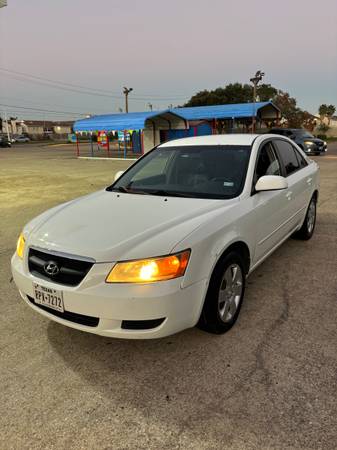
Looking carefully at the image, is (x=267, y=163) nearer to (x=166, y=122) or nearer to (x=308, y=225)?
(x=308, y=225)

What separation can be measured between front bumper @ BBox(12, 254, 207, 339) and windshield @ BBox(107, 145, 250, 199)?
1132mm

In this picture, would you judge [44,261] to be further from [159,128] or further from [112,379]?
[159,128]

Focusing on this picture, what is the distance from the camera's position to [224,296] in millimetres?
2855

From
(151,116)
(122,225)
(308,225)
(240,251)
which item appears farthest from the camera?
(151,116)

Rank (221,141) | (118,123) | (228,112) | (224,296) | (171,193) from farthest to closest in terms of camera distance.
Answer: (228,112)
(118,123)
(221,141)
(171,193)
(224,296)

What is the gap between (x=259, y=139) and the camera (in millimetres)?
3814

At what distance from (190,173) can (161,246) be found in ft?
4.96

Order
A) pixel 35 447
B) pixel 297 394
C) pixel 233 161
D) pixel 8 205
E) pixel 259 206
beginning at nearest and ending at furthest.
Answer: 1. pixel 35 447
2. pixel 297 394
3. pixel 259 206
4. pixel 233 161
5. pixel 8 205

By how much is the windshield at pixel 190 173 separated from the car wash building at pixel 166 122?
20.1 metres

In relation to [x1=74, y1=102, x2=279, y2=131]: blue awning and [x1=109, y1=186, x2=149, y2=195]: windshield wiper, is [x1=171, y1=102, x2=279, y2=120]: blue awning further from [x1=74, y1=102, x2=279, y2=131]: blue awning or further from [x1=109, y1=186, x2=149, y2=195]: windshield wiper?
[x1=109, y1=186, x2=149, y2=195]: windshield wiper

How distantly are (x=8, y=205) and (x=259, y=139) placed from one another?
6.86 m

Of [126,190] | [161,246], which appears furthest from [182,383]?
[126,190]

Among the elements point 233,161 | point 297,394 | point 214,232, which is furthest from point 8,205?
point 297,394

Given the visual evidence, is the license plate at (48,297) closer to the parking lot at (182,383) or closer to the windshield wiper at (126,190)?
the parking lot at (182,383)
